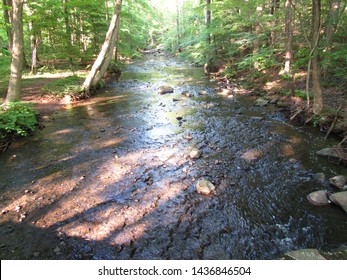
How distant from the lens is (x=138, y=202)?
14.4ft

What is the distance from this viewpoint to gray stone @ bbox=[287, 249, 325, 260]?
9.86 feet

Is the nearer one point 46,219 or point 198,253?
point 198,253

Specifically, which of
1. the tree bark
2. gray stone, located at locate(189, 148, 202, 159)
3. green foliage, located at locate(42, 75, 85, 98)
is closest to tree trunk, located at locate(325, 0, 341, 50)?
the tree bark

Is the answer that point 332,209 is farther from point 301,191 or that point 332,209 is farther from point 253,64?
point 253,64

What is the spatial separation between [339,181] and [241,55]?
13959 millimetres

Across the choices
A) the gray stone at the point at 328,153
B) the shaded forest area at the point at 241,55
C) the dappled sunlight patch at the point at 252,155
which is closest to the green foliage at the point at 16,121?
the shaded forest area at the point at 241,55

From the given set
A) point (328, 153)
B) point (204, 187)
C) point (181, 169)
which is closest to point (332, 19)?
point (328, 153)

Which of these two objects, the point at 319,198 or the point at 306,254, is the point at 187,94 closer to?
the point at 319,198

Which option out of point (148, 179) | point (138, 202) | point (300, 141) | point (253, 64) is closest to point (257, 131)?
point (300, 141)

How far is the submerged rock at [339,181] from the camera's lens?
15.0 feet

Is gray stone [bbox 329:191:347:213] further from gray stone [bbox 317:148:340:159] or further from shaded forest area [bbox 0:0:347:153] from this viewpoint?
shaded forest area [bbox 0:0:347:153]

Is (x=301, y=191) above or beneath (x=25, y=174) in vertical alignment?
beneath

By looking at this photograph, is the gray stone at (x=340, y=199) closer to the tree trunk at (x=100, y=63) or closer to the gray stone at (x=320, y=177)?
the gray stone at (x=320, y=177)

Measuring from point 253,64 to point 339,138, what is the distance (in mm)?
8919
